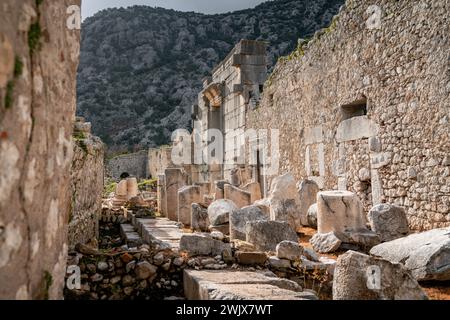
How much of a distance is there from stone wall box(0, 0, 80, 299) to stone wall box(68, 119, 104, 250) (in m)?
3.20

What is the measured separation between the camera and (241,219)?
736cm

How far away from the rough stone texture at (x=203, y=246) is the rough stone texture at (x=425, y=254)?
1.97 metres

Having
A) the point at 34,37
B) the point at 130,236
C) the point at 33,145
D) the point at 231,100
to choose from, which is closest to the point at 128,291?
the point at 33,145

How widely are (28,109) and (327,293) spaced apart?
3.68m

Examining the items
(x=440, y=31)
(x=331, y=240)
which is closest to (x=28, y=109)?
(x=331, y=240)

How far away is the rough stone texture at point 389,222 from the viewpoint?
6653 millimetres

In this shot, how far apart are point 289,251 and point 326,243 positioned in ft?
5.51

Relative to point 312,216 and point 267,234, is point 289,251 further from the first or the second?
point 312,216

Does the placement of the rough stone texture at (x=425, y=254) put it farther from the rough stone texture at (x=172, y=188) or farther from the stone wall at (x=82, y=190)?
the rough stone texture at (x=172, y=188)

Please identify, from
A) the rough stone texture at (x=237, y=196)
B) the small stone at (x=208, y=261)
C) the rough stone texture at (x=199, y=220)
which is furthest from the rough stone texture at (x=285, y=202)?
the small stone at (x=208, y=261)

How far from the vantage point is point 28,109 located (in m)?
1.83

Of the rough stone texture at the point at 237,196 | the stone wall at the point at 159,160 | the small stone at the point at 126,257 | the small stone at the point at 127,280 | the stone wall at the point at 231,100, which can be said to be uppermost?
the stone wall at the point at 231,100

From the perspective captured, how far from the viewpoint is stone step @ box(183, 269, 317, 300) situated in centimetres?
309
